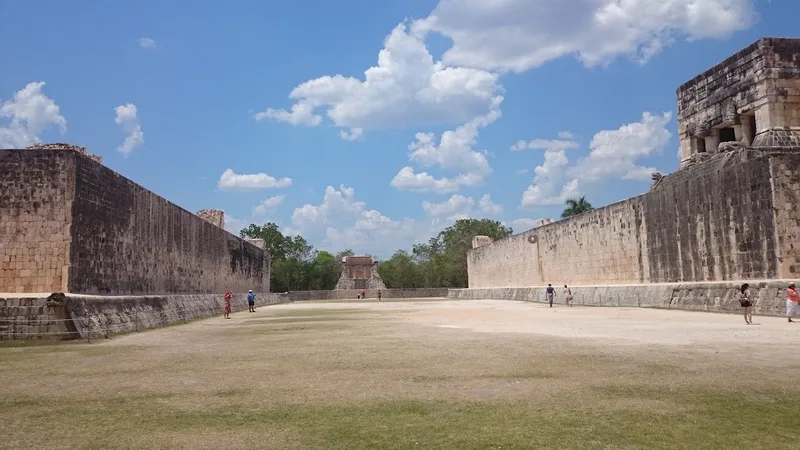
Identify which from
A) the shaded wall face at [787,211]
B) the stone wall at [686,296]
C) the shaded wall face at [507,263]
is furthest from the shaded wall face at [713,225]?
the shaded wall face at [507,263]

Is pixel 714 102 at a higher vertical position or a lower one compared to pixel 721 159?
higher

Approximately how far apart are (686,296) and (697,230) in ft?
5.91

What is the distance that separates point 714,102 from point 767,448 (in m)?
14.9

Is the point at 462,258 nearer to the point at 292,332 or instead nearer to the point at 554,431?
the point at 292,332

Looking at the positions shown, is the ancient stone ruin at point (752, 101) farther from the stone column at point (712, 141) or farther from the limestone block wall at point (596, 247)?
the limestone block wall at point (596, 247)

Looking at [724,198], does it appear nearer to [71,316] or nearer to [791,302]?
[791,302]

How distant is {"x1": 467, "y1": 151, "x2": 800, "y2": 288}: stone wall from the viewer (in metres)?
11.6

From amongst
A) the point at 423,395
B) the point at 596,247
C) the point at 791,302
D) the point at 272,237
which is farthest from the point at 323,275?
the point at 423,395

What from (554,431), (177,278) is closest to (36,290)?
(177,278)

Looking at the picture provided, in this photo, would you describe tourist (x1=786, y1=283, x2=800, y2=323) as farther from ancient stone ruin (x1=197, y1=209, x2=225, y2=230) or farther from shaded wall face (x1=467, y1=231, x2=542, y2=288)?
ancient stone ruin (x1=197, y1=209, x2=225, y2=230)

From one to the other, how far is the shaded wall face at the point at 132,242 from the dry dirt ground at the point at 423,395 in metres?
4.88

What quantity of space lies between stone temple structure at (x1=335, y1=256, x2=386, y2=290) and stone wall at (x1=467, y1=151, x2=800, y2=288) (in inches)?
1186

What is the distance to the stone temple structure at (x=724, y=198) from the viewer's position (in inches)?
460

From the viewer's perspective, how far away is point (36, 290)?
36.2 ft
